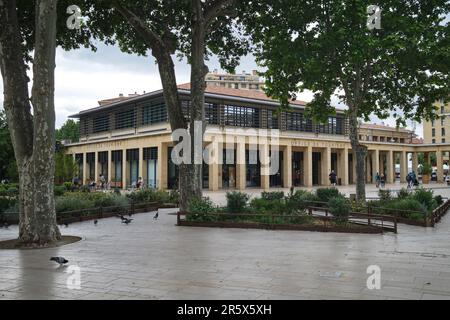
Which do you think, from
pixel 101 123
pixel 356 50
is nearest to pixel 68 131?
pixel 101 123

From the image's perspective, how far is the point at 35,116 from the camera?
33.4 feet

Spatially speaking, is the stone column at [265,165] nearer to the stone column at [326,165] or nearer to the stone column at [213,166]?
the stone column at [213,166]

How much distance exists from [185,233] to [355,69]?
10360 millimetres

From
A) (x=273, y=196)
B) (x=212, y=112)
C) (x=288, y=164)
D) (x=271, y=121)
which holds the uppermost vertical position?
(x=212, y=112)

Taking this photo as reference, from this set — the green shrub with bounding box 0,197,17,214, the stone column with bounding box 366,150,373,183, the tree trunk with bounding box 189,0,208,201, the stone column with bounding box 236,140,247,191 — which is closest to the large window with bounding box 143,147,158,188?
the stone column with bounding box 236,140,247,191

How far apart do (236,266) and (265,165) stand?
1475 inches

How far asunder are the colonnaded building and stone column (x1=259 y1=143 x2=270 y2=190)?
0.34ft

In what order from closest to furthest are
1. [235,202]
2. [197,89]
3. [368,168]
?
[235,202] < [197,89] < [368,168]

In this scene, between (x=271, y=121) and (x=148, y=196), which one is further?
(x=271, y=121)

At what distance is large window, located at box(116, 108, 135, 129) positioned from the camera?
45.1m

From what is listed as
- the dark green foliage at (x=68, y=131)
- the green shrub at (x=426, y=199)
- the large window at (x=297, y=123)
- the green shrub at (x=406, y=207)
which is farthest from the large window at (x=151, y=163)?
the dark green foliage at (x=68, y=131)

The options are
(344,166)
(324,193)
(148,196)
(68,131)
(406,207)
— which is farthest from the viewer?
(68,131)

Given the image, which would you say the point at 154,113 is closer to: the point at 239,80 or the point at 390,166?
the point at 390,166

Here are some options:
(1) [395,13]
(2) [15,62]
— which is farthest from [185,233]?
(1) [395,13]
